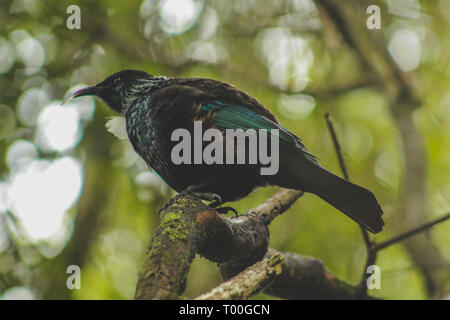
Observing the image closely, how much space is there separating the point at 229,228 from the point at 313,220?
2.68 m

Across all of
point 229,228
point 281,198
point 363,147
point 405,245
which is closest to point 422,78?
point 363,147

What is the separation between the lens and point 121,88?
3930 millimetres

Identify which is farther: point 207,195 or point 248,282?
point 207,195

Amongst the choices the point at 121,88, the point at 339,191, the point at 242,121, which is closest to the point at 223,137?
the point at 242,121

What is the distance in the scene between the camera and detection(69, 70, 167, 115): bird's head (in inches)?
151

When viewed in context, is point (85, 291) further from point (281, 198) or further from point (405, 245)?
point (405, 245)

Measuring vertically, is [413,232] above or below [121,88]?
below

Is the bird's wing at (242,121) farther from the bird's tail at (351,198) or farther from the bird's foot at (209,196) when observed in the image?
the bird's foot at (209,196)

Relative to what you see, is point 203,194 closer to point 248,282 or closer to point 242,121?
point 242,121

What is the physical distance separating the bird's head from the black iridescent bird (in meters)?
0.33

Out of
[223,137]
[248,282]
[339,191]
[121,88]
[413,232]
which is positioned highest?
[121,88]

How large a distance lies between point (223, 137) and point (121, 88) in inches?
48.4

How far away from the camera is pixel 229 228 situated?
245 cm

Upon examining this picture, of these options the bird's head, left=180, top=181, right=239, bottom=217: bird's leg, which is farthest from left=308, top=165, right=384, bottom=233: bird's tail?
the bird's head
